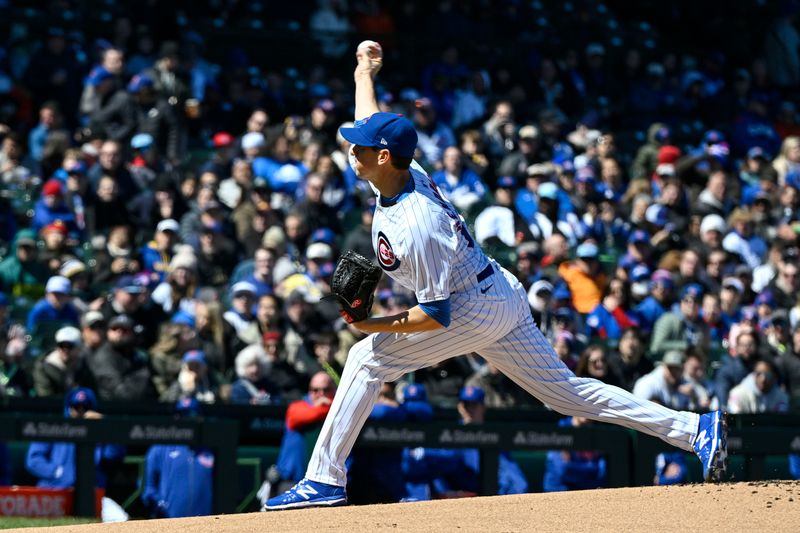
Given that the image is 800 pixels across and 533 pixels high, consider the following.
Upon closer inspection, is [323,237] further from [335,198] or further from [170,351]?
[170,351]

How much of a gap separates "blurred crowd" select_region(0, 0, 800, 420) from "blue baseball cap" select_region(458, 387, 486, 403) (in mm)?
830

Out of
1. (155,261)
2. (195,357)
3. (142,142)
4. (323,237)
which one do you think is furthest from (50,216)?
(195,357)

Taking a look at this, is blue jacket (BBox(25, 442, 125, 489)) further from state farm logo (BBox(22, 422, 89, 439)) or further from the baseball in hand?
the baseball in hand

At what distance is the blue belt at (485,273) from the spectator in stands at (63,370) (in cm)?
414

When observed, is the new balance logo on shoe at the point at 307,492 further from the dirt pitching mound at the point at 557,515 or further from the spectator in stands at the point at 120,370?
the spectator in stands at the point at 120,370

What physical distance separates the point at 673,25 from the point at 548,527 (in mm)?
14624

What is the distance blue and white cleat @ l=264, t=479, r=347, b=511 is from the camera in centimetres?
547

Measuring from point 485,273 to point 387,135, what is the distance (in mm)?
679

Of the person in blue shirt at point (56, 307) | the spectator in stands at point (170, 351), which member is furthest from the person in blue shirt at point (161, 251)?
the spectator in stands at point (170, 351)

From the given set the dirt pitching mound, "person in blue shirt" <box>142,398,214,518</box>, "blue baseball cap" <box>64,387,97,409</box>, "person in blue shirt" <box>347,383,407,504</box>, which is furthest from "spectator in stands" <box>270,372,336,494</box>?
the dirt pitching mound

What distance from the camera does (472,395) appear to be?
8.55 m

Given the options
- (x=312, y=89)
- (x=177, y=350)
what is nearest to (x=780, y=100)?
(x=312, y=89)

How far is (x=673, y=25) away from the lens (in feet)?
61.4

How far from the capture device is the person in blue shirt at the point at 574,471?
852 cm
